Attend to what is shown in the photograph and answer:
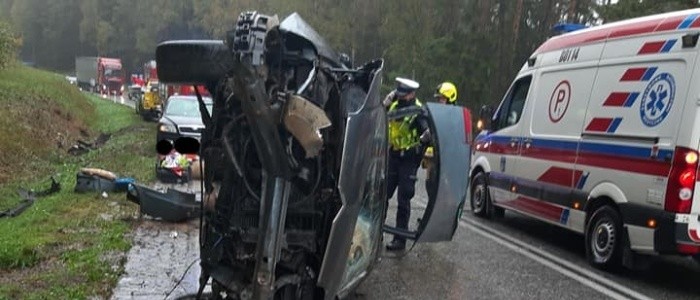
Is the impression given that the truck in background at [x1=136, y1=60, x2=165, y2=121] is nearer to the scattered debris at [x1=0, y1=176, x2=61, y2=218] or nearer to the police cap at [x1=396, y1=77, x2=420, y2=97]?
the scattered debris at [x1=0, y1=176, x2=61, y2=218]

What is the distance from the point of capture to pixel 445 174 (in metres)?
5.79

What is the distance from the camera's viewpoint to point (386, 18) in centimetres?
3647

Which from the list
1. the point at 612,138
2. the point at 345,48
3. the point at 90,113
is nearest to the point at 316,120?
the point at 612,138

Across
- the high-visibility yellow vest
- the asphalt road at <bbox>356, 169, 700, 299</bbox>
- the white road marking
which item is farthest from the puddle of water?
the white road marking

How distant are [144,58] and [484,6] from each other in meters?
52.7

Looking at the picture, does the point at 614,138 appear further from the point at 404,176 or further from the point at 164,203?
the point at 164,203

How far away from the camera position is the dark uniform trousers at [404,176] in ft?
24.5

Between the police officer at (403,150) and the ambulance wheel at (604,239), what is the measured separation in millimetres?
Answer: 1841

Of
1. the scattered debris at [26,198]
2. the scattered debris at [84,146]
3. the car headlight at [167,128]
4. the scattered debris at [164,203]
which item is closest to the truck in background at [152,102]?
the scattered debris at [84,146]

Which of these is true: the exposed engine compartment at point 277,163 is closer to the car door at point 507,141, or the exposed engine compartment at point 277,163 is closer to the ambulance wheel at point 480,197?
the car door at point 507,141

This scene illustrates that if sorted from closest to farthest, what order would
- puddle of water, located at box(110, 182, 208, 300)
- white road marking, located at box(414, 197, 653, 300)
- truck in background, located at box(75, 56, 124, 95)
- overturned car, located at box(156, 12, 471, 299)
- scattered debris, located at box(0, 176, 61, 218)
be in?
overturned car, located at box(156, 12, 471, 299) < puddle of water, located at box(110, 182, 208, 300) < white road marking, located at box(414, 197, 653, 300) < scattered debris, located at box(0, 176, 61, 218) < truck in background, located at box(75, 56, 124, 95)

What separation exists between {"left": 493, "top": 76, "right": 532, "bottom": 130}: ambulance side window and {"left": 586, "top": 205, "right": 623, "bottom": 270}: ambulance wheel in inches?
84.0

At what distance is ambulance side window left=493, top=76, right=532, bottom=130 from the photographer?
899cm

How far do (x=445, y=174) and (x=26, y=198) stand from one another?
6994 millimetres
